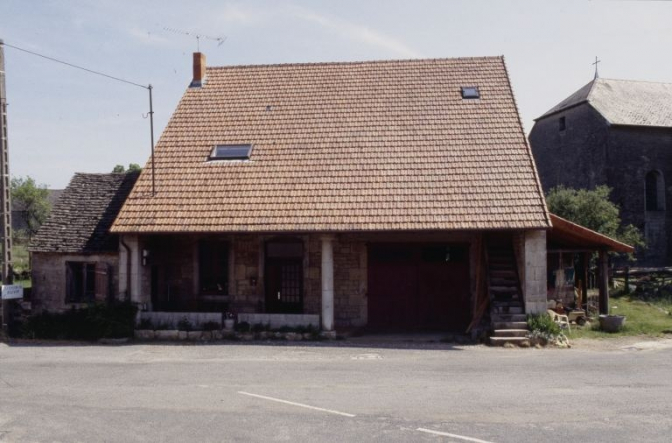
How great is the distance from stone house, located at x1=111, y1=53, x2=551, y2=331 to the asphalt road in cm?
267

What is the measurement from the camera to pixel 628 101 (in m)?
31.6

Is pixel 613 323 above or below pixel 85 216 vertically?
below

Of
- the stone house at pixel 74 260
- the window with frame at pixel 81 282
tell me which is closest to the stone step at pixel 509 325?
the stone house at pixel 74 260

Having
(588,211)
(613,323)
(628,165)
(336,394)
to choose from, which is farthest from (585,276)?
(628,165)

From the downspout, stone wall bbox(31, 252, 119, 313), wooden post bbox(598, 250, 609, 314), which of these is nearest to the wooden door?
the downspout

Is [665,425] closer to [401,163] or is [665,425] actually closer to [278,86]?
[401,163]

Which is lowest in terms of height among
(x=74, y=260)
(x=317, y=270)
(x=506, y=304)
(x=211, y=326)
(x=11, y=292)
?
(x=211, y=326)

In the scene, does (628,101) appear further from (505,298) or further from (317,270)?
(317,270)

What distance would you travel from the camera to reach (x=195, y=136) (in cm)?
Result: 1772

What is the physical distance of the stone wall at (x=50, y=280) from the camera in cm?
1658

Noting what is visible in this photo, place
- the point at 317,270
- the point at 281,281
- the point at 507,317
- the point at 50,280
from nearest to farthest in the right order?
the point at 507,317, the point at 317,270, the point at 281,281, the point at 50,280

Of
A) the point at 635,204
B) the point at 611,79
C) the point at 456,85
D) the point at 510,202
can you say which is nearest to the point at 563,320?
the point at 510,202

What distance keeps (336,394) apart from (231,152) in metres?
9.60

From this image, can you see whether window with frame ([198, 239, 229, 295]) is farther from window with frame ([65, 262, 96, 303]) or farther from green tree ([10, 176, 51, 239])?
green tree ([10, 176, 51, 239])
